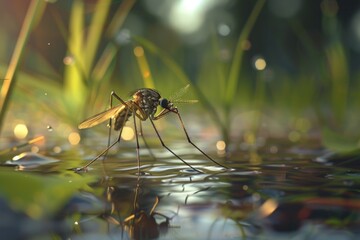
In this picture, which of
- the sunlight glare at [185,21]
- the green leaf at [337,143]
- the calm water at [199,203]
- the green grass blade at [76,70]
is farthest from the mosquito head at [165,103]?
the sunlight glare at [185,21]

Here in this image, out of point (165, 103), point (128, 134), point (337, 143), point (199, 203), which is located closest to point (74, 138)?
point (128, 134)

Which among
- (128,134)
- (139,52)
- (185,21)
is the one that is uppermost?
(185,21)

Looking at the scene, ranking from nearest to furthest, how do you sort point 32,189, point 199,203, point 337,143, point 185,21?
point 32,189, point 199,203, point 337,143, point 185,21

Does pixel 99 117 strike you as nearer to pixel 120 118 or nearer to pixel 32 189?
pixel 120 118

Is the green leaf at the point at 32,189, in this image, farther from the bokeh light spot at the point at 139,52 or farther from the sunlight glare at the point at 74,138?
the bokeh light spot at the point at 139,52

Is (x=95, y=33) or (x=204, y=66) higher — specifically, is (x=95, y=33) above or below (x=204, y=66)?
below

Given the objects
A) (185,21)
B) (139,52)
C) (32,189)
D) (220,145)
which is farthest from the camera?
(185,21)

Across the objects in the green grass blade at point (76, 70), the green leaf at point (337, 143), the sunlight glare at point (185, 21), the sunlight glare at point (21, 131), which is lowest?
the green leaf at point (337, 143)
